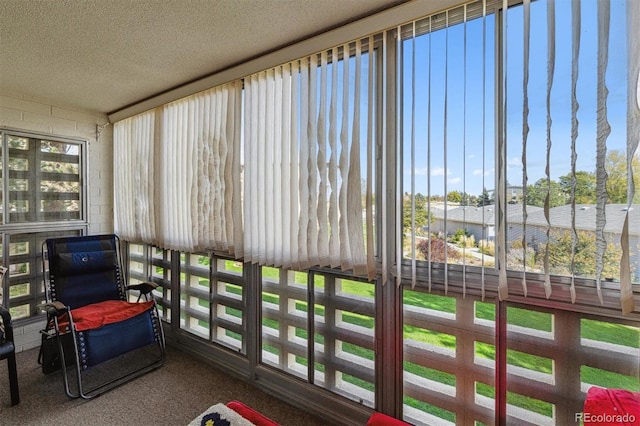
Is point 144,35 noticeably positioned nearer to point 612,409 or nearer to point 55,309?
point 55,309

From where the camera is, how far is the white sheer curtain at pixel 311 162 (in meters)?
1.72

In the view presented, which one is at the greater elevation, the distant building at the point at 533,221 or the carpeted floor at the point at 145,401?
the distant building at the point at 533,221

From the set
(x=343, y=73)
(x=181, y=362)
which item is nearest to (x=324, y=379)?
(x=181, y=362)

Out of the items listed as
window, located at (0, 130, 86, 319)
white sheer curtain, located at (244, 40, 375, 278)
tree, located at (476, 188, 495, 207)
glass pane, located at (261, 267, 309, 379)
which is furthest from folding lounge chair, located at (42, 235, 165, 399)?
tree, located at (476, 188, 495, 207)

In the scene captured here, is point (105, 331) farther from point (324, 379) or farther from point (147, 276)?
point (324, 379)

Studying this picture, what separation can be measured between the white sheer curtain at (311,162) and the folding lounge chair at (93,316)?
1145mm

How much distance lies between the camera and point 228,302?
2545 millimetres

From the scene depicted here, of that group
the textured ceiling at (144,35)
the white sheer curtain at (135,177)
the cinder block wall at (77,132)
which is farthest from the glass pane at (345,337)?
the cinder block wall at (77,132)

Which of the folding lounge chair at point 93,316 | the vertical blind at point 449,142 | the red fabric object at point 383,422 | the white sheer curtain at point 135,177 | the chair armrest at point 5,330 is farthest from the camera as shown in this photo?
the white sheer curtain at point 135,177

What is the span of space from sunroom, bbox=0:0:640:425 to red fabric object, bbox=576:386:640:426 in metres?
0.38

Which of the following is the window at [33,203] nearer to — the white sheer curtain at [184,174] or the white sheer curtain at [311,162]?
the white sheer curtain at [184,174]

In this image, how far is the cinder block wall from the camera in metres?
2.87

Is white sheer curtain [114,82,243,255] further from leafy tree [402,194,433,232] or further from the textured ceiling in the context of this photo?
leafy tree [402,194,433,232]

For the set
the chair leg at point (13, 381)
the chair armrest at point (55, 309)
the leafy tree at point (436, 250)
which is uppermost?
the leafy tree at point (436, 250)
